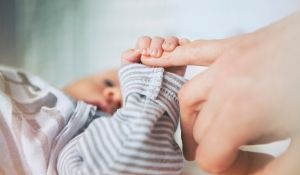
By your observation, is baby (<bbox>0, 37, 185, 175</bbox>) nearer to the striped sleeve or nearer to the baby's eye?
the striped sleeve

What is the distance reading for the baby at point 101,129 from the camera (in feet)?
0.84

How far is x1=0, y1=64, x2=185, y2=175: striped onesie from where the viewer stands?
25cm

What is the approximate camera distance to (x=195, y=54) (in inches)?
10.8

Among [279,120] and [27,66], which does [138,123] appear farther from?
[27,66]

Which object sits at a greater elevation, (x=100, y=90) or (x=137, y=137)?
(x=137, y=137)

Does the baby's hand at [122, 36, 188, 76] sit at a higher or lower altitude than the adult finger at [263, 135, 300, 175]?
higher

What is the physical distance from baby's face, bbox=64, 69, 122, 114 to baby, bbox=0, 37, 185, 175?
0.14 metres

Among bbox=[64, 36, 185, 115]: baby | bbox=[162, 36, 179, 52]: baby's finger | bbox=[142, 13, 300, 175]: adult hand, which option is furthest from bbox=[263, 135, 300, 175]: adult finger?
bbox=[64, 36, 185, 115]: baby

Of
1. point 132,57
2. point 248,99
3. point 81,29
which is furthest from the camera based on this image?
point 81,29

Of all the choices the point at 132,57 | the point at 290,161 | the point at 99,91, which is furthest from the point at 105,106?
the point at 290,161

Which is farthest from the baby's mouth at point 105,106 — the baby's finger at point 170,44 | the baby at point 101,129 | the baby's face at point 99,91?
the baby's finger at point 170,44

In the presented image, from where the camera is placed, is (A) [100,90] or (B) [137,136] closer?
(B) [137,136]

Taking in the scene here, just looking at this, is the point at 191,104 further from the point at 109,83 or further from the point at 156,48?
the point at 109,83

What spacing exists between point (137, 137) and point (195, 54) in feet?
0.22
